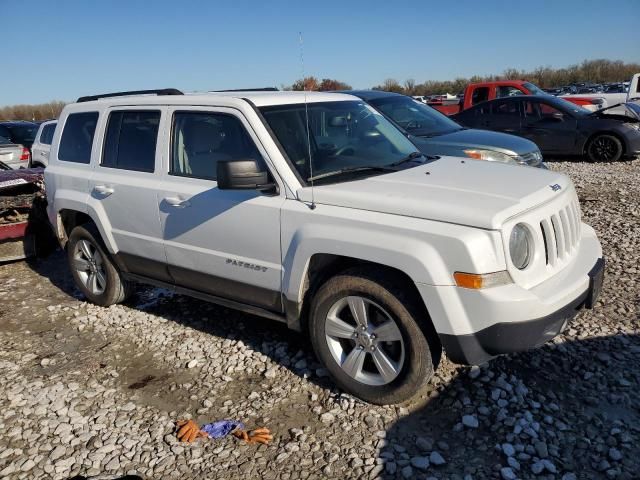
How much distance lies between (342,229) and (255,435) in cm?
134

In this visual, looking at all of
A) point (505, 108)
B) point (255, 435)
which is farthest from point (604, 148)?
point (255, 435)

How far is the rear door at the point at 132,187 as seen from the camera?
4.31m

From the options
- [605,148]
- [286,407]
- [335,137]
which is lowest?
[286,407]

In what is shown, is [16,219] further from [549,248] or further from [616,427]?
[616,427]

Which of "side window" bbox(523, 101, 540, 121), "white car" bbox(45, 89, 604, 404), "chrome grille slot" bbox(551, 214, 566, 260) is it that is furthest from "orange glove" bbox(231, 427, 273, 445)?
"side window" bbox(523, 101, 540, 121)

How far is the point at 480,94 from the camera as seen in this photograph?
15.4m

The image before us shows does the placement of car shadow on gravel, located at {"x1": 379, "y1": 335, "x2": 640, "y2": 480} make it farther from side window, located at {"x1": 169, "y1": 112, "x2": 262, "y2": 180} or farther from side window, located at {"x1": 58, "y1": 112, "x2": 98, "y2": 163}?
side window, located at {"x1": 58, "y1": 112, "x2": 98, "y2": 163}

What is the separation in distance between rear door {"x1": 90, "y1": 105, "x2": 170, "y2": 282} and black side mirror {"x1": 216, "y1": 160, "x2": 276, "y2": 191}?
108cm

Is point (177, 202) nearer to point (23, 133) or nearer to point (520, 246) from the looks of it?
point (520, 246)

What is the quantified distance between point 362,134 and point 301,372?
1.87 metres

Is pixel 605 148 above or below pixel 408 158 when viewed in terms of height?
below

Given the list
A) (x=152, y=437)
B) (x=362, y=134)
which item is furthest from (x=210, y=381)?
(x=362, y=134)

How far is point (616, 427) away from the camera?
3.00 meters

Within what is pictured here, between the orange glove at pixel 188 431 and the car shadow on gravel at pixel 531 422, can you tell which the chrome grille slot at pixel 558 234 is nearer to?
the car shadow on gravel at pixel 531 422
